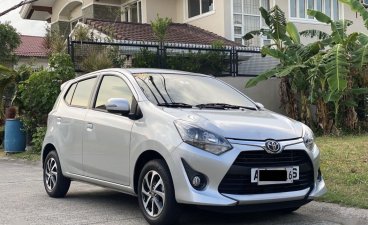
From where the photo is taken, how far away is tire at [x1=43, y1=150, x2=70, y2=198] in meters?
7.45

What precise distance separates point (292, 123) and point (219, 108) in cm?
87

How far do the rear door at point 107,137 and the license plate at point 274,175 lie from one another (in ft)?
5.10

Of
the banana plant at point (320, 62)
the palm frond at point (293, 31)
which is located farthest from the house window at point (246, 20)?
the palm frond at point (293, 31)

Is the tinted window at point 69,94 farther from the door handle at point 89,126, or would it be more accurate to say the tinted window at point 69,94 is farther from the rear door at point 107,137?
the door handle at point 89,126

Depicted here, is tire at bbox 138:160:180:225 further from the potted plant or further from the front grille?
the potted plant

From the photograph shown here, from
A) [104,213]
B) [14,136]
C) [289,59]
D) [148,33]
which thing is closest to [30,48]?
[148,33]

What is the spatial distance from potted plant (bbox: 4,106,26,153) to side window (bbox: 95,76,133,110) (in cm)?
853

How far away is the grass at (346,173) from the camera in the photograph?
21.2 ft

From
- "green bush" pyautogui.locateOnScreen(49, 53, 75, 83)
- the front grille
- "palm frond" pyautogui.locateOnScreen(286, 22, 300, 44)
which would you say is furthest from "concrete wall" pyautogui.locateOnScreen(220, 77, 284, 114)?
the front grille

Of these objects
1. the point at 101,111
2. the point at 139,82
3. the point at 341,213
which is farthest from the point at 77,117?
the point at 341,213

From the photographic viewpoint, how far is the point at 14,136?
14.7 m

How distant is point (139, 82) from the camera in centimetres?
628

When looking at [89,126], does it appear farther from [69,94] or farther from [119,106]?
[69,94]

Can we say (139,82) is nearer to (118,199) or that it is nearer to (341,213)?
(118,199)
